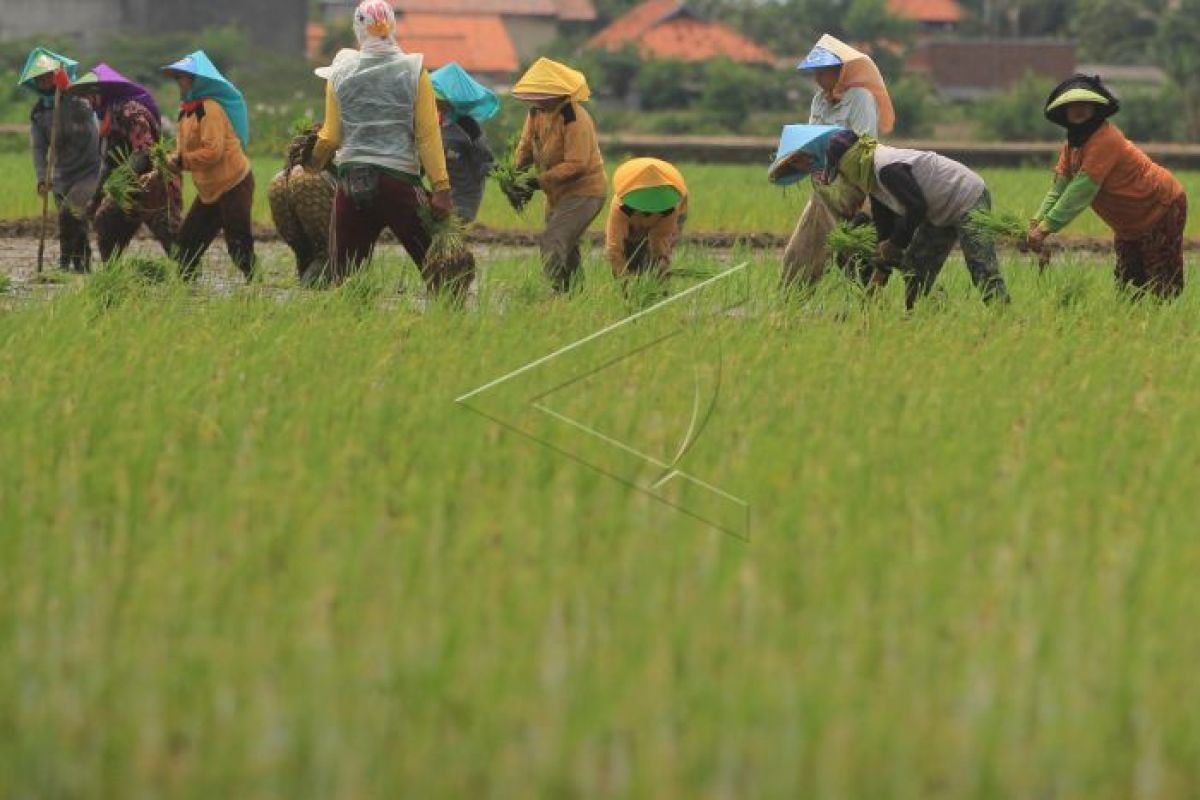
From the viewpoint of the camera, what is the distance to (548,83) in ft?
26.3

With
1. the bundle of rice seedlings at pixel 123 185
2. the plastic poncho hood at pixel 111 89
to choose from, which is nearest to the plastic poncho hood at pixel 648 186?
the bundle of rice seedlings at pixel 123 185

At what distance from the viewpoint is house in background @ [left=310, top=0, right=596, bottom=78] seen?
50.6 metres

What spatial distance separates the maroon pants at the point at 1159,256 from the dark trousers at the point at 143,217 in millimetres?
3359

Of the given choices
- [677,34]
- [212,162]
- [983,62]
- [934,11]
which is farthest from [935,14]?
[212,162]

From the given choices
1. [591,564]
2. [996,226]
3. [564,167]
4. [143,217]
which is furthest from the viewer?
[143,217]

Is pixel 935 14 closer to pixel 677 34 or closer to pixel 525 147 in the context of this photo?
pixel 677 34

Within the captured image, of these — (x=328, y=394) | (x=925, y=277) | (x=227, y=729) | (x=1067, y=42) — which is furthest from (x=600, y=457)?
(x=1067, y=42)

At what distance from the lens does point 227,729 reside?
2.88 meters

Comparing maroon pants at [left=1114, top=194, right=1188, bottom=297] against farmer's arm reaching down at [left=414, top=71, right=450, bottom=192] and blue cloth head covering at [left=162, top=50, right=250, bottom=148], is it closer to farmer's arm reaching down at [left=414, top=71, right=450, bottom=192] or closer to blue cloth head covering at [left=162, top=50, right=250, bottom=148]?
farmer's arm reaching down at [left=414, top=71, right=450, bottom=192]

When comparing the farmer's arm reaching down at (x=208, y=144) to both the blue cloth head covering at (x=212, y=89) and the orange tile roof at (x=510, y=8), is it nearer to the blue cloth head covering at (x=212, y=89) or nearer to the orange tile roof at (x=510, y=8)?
the blue cloth head covering at (x=212, y=89)

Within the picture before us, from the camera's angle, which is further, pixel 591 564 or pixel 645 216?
pixel 645 216

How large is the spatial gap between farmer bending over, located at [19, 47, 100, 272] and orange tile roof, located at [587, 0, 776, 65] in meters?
37.1

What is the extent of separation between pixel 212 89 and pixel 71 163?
145cm

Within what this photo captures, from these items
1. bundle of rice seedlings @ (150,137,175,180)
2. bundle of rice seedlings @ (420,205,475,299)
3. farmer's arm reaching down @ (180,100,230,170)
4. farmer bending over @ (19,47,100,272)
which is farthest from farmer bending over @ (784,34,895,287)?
farmer bending over @ (19,47,100,272)
